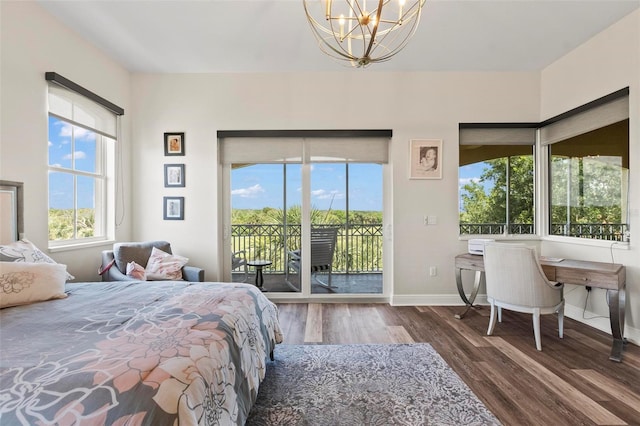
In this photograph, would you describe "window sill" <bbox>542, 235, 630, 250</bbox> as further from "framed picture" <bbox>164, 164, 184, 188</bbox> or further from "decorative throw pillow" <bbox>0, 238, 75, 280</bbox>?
"decorative throw pillow" <bbox>0, 238, 75, 280</bbox>

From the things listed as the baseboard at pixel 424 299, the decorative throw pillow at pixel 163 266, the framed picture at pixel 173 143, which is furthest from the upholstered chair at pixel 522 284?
the framed picture at pixel 173 143

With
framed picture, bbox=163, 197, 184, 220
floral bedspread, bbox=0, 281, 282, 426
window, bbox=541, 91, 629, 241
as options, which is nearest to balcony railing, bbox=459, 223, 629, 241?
window, bbox=541, 91, 629, 241

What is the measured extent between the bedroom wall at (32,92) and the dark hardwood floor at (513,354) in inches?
95.7

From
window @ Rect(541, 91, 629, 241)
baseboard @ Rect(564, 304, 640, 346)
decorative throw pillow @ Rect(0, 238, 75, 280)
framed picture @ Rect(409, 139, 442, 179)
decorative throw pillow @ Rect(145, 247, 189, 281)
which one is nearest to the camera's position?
decorative throw pillow @ Rect(0, 238, 75, 280)

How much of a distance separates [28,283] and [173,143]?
2.45 metres

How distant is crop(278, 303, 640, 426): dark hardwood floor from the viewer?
1822mm

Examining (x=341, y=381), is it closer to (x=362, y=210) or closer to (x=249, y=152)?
(x=362, y=210)

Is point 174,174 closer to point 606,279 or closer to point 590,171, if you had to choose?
point 606,279

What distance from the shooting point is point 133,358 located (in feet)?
3.46

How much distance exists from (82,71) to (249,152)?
1.85 m

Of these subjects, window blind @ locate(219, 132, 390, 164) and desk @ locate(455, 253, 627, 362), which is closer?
desk @ locate(455, 253, 627, 362)

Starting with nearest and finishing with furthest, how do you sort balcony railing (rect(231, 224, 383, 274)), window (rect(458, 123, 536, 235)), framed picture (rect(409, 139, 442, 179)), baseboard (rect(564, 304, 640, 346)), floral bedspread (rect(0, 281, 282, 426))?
floral bedspread (rect(0, 281, 282, 426)), baseboard (rect(564, 304, 640, 346)), framed picture (rect(409, 139, 442, 179)), window (rect(458, 123, 536, 235)), balcony railing (rect(231, 224, 383, 274))

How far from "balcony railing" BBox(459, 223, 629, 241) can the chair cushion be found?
3.81 metres

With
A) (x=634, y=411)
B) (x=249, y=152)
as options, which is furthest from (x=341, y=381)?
(x=249, y=152)
